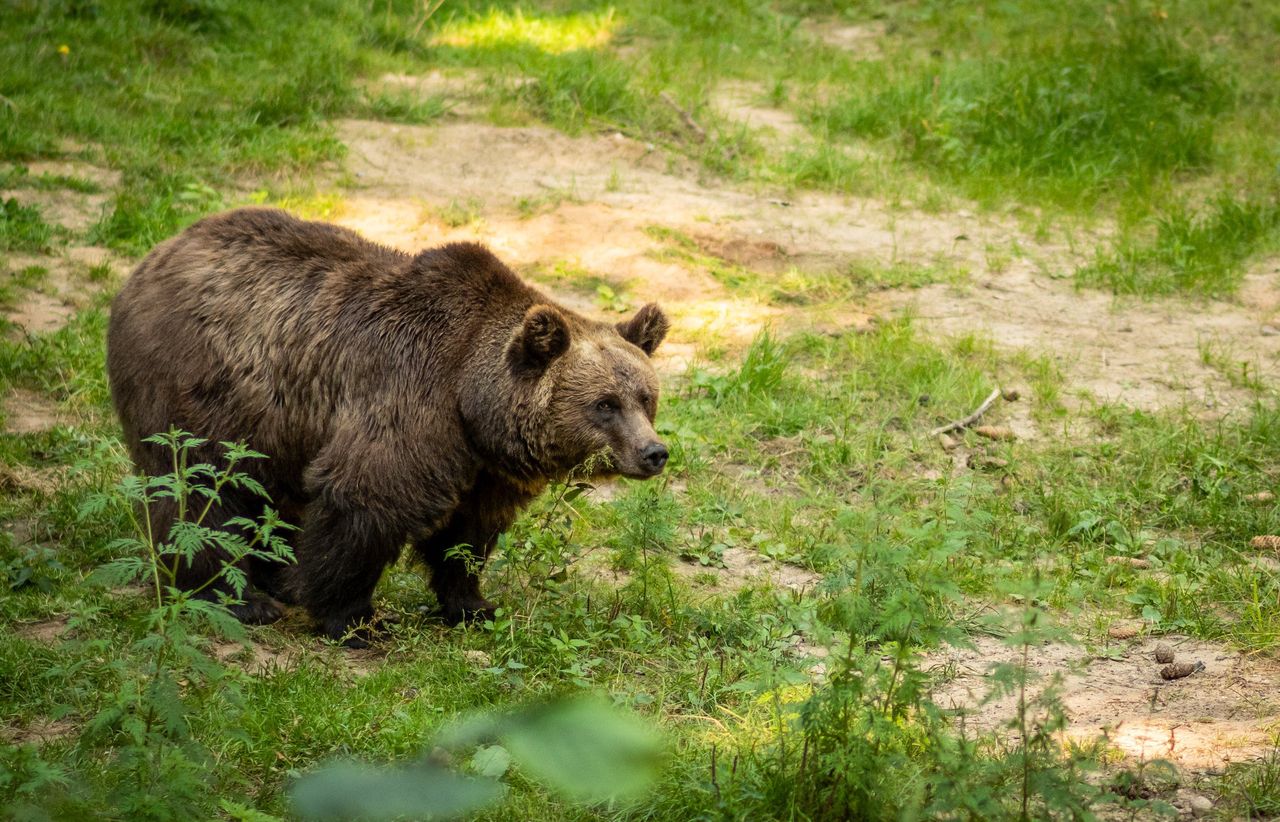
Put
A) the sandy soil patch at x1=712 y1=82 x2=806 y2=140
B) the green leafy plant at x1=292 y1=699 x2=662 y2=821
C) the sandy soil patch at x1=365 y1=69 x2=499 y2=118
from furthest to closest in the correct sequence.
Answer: the sandy soil patch at x1=712 y1=82 x2=806 y2=140, the sandy soil patch at x1=365 y1=69 x2=499 y2=118, the green leafy plant at x1=292 y1=699 x2=662 y2=821

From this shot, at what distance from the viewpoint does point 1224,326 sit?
28.5ft

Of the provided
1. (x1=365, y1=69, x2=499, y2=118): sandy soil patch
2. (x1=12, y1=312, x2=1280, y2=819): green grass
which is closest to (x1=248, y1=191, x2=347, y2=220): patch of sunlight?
(x1=12, y1=312, x2=1280, y2=819): green grass

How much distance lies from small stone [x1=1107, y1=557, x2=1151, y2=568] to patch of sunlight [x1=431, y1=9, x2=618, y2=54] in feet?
26.2

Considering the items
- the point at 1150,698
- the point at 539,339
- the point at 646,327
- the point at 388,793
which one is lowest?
the point at 1150,698

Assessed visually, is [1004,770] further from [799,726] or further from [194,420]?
[194,420]

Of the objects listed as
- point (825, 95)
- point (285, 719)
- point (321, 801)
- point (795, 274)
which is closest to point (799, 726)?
point (285, 719)

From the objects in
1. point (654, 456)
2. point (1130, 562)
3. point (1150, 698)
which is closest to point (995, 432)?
point (1130, 562)

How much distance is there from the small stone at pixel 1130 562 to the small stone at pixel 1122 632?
617 mm

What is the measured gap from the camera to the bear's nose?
5402mm

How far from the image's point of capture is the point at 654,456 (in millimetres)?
5418

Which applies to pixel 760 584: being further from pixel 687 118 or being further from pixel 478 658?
pixel 687 118

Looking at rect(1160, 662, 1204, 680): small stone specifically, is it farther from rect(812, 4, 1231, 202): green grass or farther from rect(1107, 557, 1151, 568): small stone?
rect(812, 4, 1231, 202): green grass

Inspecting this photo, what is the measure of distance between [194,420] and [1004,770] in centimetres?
→ 360

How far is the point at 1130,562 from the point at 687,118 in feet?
20.2
